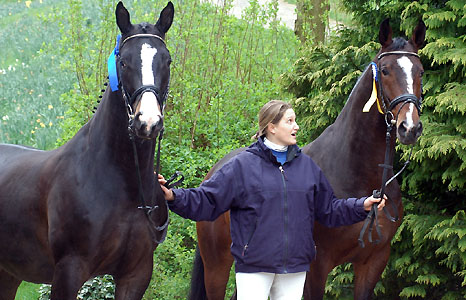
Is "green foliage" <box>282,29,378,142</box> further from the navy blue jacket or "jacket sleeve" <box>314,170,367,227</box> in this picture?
the navy blue jacket

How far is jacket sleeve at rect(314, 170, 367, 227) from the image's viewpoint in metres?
3.57

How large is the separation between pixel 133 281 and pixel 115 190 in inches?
22.1

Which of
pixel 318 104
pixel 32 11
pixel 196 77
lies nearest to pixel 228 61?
pixel 196 77

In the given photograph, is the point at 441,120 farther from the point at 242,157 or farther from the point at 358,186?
the point at 242,157

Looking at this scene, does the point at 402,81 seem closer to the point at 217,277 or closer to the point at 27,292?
the point at 217,277

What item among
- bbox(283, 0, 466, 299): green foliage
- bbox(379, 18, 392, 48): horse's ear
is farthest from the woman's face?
bbox(283, 0, 466, 299): green foliage

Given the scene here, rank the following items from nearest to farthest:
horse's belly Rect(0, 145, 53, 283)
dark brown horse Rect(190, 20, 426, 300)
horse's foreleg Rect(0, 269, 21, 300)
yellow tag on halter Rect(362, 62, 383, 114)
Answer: horse's belly Rect(0, 145, 53, 283) → dark brown horse Rect(190, 20, 426, 300) → yellow tag on halter Rect(362, 62, 383, 114) → horse's foreleg Rect(0, 269, 21, 300)

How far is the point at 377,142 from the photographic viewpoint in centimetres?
427

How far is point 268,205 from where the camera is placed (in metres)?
3.34

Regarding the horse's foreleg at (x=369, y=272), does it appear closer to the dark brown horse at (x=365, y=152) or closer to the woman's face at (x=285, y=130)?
the dark brown horse at (x=365, y=152)

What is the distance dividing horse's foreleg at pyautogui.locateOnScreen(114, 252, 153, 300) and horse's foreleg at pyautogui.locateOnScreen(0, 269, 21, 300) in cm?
158

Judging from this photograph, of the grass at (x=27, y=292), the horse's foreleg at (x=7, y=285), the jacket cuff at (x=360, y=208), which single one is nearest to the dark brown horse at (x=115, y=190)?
the jacket cuff at (x=360, y=208)

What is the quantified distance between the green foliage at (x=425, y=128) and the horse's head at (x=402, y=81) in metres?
1.15

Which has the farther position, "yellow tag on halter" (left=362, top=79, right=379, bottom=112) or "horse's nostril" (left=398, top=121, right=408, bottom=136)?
"yellow tag on halter" (left=362, top=79, right=379, bottom=112)
